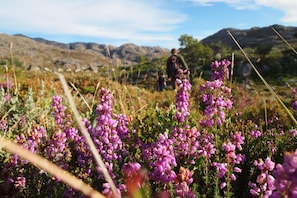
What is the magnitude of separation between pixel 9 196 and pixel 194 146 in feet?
5.78

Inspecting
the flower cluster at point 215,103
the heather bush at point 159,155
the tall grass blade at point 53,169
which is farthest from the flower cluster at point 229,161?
the tall grass blade at point 53,169

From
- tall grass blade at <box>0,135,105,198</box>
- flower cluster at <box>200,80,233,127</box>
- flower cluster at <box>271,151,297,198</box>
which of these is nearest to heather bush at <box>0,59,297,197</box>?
flower cluster at <box>200,80,233,127</box>

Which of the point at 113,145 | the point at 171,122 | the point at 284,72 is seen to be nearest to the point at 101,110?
the point at 113,145

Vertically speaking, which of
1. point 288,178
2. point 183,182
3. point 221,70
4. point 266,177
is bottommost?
point 183,182

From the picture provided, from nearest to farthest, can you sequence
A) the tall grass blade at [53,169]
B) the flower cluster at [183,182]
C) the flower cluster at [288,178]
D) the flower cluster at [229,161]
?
the tall grass blade at [53,169] → the flower cluster at [288,178] → the flower cluster at [183,182] → the flower cluster at [229,161]

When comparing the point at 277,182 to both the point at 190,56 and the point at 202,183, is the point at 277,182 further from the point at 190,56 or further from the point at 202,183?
the point at 190,56

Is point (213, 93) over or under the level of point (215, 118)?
over

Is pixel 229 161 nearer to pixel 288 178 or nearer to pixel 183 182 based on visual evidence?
pixel 183 182

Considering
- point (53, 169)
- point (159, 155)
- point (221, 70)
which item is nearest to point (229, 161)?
point (159, 155)

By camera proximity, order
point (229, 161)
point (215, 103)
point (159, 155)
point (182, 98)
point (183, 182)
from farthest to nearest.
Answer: point (182, 98) < point (215, 103) < point (229, 161) < point (159, 155) < point (183, 182)

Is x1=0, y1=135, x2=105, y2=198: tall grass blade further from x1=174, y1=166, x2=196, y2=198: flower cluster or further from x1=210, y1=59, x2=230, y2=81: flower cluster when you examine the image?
x1=210, y1=59, x2=230, y2=81: flower cluster

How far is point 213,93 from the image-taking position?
3283 mm

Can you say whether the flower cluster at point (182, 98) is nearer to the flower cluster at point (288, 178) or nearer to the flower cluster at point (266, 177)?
the flower cluster at point (266, 177)

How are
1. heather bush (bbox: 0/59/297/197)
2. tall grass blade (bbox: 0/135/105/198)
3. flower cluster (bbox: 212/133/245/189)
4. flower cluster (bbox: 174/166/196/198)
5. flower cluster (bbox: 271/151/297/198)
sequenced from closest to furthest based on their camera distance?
tall grass blade (bbox: 0/135/105/198) < flower cluster (bbox: 271/151/297/198) < flower cluster (bbox: 174/166/196/198) < flower cluster (bbox: 212/133/245/189) < heather bush (bbox: 0/59/297/197)
